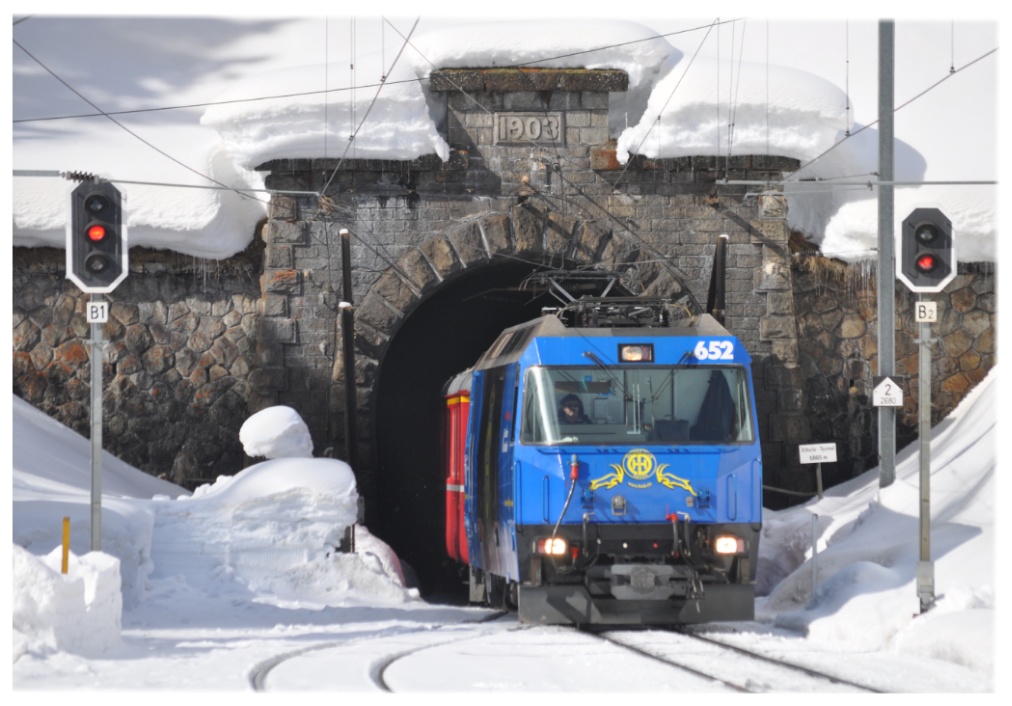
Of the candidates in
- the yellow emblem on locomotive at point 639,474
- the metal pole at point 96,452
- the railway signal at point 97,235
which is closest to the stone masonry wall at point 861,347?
the yellow emblem on locomotive at point 639,474

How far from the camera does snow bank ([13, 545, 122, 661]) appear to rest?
10.1 m

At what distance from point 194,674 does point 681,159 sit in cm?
1437

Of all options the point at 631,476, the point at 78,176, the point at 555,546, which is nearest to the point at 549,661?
the point at 555,546

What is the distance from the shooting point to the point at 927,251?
12914 mm

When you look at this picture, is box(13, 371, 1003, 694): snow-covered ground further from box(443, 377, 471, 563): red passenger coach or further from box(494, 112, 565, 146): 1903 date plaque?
box(494, 112, 565, 146): 1903 date plaque

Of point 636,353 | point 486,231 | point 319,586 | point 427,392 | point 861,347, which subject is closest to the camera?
point 636,353

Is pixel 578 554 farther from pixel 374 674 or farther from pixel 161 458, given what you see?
pixel 161 458

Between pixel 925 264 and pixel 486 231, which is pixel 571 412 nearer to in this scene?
pixel 925 264

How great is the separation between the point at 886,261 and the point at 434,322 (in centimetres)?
1159

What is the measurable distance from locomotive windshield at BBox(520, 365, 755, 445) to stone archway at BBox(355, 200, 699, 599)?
807 cm

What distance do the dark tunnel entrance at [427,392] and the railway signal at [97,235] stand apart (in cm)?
1331

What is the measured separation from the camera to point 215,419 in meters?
23.1

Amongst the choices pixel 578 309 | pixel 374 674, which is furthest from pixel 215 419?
pixel 374 674

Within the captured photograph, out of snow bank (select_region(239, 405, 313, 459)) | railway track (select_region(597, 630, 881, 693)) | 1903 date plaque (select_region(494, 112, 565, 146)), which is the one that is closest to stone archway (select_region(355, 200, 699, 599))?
1903 date plaque (select_region(494, 112, 565, 146))
